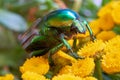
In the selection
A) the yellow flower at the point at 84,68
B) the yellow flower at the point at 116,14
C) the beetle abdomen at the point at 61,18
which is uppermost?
the yellow flower at the point at 116,14

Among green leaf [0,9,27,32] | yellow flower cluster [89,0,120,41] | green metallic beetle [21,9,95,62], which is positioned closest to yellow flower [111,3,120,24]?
yellow flower cluster [89,0,120,41]

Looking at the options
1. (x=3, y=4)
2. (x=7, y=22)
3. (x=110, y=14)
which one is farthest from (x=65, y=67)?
(x=3, y=4)

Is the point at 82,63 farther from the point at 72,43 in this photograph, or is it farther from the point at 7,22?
the point at 7,22

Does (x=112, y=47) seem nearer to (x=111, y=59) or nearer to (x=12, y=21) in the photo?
(x=111, y=59)

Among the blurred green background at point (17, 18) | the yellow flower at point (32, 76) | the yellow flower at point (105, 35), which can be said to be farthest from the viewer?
the blurred green background at point (17, 18)

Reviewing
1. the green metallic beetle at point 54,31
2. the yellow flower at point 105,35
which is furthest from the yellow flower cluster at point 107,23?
the green metallic beetle at point 54,31

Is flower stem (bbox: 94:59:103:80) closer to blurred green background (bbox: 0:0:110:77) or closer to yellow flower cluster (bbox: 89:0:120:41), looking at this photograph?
yellow flower cluster (bbox: 89:0:120:41)

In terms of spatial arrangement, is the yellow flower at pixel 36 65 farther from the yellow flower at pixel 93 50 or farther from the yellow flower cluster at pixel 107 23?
the yellow flower cluster at pixel 107 23
